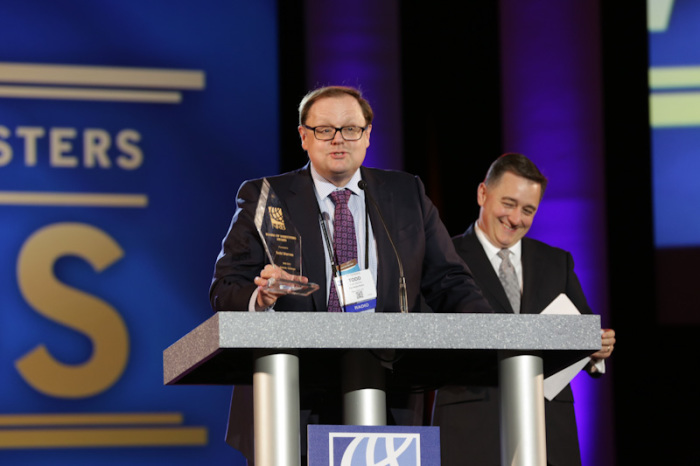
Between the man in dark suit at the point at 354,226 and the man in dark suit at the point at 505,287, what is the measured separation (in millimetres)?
514

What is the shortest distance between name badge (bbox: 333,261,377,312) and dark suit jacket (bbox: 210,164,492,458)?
6 cm

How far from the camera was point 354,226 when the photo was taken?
2.30m

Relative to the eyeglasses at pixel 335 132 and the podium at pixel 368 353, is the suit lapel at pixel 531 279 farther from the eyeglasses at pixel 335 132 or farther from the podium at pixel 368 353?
the podium at pixel 368 353

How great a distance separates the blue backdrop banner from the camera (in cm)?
416

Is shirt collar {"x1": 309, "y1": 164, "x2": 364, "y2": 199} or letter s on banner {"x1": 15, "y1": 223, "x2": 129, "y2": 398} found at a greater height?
shirt collar {"x1": 309, "y1": 164, "x2": 364, "y2": 199}

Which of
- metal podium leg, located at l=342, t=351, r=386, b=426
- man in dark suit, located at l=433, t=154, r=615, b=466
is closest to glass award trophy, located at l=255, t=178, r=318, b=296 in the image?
metal podium leg, located at l=342, t=351, r=386, b=426

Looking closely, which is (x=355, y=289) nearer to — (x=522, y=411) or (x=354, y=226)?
(x=354, y=226)

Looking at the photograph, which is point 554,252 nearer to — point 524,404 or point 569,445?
point 569,445

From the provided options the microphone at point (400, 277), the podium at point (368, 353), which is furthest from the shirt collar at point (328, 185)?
the podium at point (368, 353)

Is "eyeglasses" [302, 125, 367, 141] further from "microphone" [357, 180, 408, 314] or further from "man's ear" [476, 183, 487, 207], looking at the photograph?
"man's ear" [476, 183, 487, 207]

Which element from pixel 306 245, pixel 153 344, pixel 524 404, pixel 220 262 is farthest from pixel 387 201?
pixel 153 344

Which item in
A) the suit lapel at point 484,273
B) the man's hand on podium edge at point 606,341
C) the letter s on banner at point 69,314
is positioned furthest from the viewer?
the letter s on banner at point 69,314

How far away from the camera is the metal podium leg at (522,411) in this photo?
1643 mm

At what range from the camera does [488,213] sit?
3.28m
